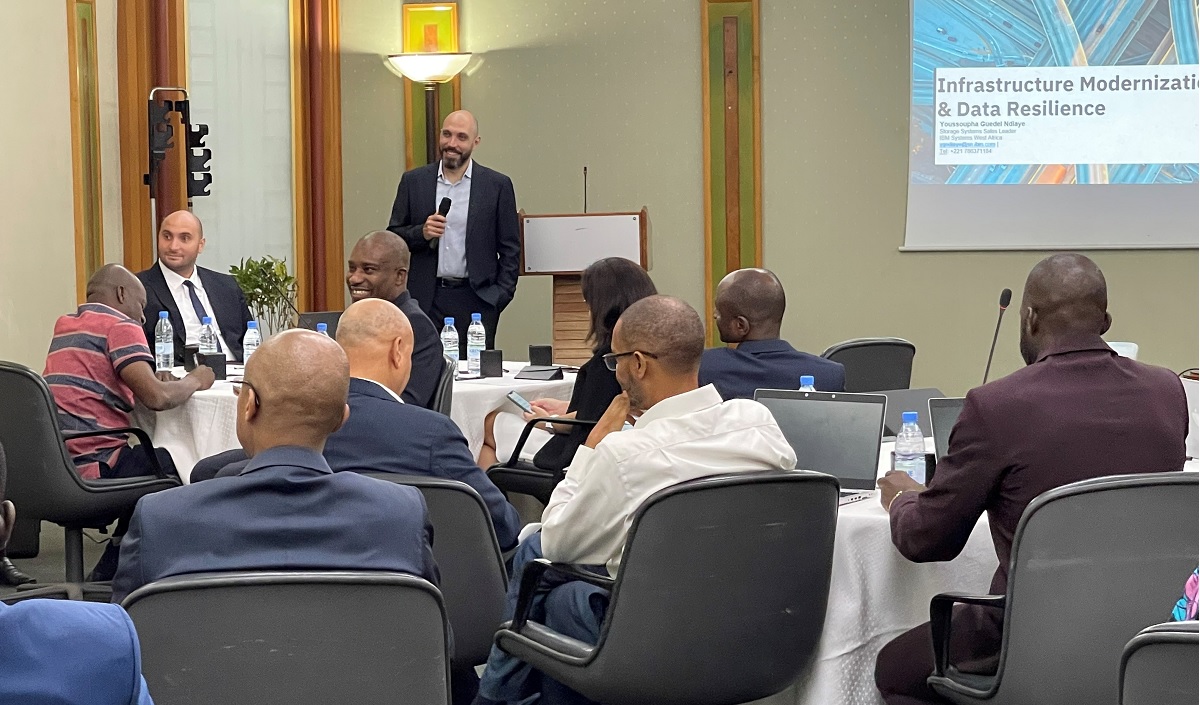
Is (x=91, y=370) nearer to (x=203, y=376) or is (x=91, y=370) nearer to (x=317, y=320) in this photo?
(x=203, y=376)

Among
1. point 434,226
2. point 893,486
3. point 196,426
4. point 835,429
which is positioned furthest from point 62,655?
point 434,226

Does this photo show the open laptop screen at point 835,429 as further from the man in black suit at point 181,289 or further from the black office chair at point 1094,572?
the man in black suit at point 181,289

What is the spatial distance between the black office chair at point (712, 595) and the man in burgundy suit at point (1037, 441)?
0.77ft

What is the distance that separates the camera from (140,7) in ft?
23.4

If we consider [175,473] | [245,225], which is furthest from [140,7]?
[175,473]

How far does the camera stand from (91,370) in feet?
15.6

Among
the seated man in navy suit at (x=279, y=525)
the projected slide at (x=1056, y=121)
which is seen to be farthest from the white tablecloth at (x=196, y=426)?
the projected slide at (x=1056, y=121)

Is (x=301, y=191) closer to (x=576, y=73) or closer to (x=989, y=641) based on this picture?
(x=576, y=73)

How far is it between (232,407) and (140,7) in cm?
305

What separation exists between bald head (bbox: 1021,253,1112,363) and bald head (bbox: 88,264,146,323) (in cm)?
312

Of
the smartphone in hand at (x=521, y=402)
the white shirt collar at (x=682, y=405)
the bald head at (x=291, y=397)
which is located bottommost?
the smartphone in hand at (x=521, y=402)

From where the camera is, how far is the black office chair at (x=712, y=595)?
2.63 metres

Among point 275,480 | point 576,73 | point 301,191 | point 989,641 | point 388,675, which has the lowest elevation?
point 989,641

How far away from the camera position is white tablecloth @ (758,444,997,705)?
9.86 ft
